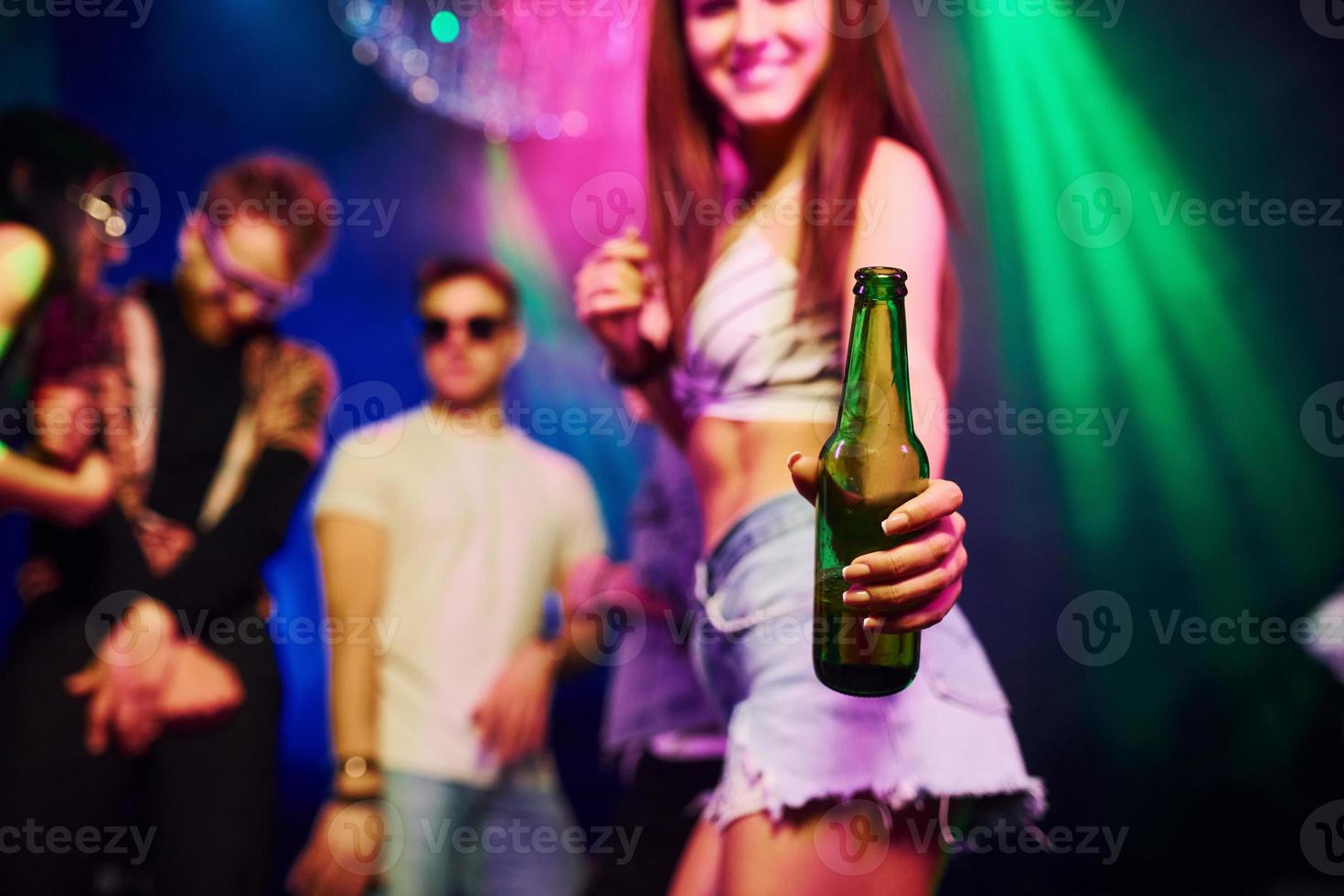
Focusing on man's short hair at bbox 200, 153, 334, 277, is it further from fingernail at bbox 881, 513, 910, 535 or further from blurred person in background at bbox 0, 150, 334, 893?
fingernail at bbox 881, 513, 910, 535

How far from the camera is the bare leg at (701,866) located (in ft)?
7.01

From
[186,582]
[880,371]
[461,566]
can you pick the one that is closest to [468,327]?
[461,566]

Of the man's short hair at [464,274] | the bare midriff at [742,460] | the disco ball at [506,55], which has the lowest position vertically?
the bare midriff at [742,460]

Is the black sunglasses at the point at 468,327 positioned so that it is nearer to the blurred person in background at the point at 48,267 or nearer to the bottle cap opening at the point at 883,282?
the blurred person in background at the point at 48,267

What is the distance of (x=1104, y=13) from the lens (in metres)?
2.52

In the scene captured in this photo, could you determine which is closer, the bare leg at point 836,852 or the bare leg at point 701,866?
the bare leg at point 836,852

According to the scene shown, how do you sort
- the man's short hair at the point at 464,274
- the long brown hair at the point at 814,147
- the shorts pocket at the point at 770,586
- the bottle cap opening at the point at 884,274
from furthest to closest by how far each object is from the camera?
the man's short hair at the point at 464,274, the long brown hair at the point at 814,147, the shorts pocket at the point at 770,586, the bottle cap opening at the point at 884,274

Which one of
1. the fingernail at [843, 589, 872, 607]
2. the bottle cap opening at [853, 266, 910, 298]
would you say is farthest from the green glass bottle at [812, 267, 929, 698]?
the fingernail at [843, 589, 872, 607]

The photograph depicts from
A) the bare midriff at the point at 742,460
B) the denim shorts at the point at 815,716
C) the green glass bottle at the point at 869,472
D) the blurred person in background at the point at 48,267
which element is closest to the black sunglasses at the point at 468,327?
the bare midriff at the point at 742,460

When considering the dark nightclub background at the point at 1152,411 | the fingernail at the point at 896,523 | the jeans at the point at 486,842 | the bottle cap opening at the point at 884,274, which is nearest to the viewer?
the fingernail at the point at 896,523

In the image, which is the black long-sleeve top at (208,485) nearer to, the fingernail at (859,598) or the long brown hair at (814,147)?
the long brown hair at (814,147)

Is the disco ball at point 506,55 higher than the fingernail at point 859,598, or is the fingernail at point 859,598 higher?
the disco ball at point 506,55

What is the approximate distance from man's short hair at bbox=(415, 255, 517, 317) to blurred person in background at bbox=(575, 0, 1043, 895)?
0.29 meters

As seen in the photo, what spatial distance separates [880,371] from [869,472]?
149 mm
